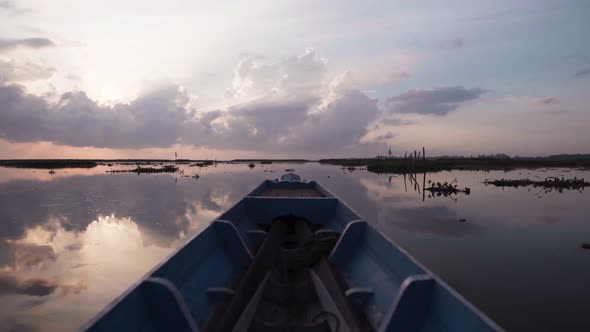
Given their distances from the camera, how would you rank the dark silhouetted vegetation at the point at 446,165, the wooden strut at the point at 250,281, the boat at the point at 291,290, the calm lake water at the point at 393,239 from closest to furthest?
1. the boat at the point at 291,290
2. the wooden strut at the point at 250,281
3. the calm lake water at the point at 393,239
4. the dark silhouetted vegetation at the point at 446,165

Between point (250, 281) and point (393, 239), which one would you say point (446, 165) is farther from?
point (250, 281)

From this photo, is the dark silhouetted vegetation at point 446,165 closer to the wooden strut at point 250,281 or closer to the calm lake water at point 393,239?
the calm lake water at point 393,239

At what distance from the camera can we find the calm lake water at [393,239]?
7.22m

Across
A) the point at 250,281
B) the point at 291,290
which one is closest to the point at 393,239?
the point at 291,290

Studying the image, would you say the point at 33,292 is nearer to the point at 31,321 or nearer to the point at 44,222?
the point at 31,321

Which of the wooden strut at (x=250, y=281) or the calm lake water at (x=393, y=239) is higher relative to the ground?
the wooden strut at (x=250, y=281)

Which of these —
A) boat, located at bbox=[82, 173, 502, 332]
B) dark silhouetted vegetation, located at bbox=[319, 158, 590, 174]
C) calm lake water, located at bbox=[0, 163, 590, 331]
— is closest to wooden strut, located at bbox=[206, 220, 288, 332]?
boat, located at bbox=[82, 173, 502, 332]

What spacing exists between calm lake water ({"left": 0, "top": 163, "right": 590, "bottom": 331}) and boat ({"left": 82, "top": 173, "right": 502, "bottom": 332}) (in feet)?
11.9

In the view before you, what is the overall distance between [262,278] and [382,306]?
1.82 m

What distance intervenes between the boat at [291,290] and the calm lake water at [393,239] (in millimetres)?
3627

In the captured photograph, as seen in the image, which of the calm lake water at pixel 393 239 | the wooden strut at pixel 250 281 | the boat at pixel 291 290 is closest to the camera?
the boat at pixel 291 290

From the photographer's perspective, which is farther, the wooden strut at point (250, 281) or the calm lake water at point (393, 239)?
the calm lake water at point (393, 239)

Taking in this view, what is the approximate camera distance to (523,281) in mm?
8625

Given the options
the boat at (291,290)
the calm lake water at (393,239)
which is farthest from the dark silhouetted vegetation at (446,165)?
the boat at (291,290)
